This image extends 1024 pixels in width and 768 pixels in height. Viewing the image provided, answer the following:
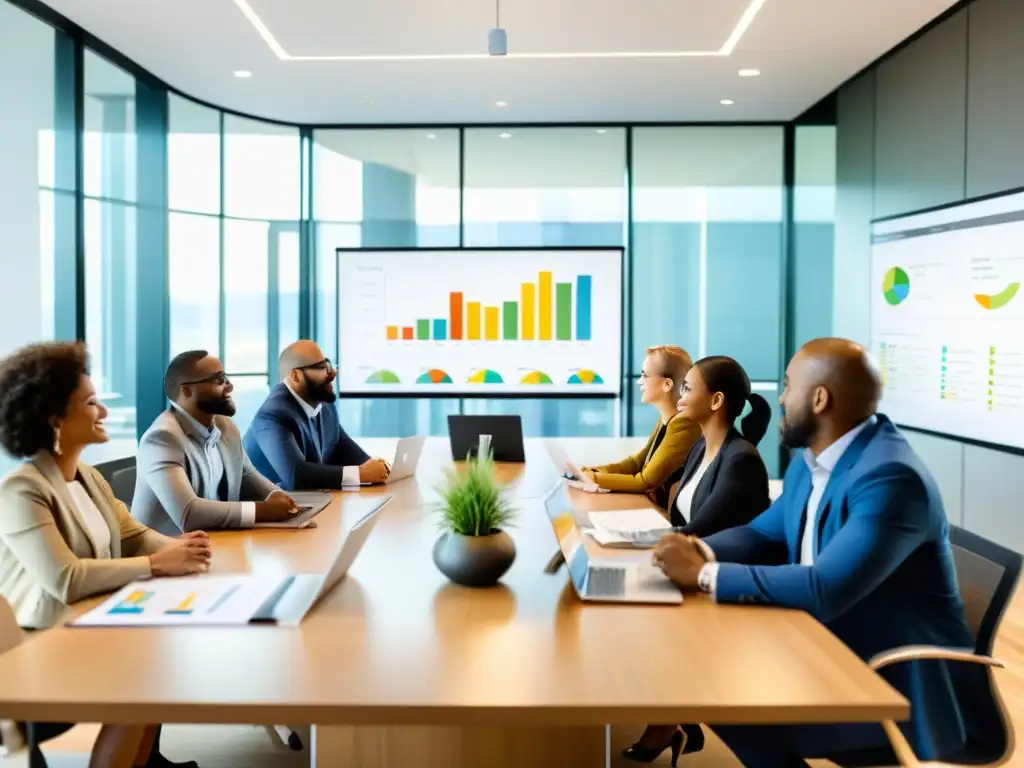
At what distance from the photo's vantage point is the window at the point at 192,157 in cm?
735

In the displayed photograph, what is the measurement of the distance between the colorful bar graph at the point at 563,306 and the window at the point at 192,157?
9.73 ft

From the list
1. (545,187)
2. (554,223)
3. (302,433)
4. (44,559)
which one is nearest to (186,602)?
(44,559)

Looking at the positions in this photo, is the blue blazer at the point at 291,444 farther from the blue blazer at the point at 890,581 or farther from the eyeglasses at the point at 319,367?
the blue blazer at the point at 890,581

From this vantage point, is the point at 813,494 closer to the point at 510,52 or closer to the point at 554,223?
the point at 510,52

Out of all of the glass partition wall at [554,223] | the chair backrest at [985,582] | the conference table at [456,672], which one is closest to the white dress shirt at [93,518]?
the conference table at [456,672]

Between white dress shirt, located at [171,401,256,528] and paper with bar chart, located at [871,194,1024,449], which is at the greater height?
paper with bar chart, located at [871,194,1024,449]

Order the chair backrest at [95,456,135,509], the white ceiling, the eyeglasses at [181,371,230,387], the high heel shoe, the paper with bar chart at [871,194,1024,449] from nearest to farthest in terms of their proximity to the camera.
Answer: the high heel shoe
the eyeglasses at [181,371,230,387]
the chair backrest at [95,456,135,509]
the paper with bar chart at [871,194,1024,449]
the white ceiling

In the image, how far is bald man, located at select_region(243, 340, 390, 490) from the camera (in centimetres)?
401

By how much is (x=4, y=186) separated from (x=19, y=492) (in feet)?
11.8

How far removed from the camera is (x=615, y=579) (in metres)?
2.22

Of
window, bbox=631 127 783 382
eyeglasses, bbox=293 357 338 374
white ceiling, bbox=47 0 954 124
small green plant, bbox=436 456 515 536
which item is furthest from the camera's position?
window, bbox=631 127 783 382

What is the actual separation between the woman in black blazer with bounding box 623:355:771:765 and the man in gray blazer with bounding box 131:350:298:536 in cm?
137

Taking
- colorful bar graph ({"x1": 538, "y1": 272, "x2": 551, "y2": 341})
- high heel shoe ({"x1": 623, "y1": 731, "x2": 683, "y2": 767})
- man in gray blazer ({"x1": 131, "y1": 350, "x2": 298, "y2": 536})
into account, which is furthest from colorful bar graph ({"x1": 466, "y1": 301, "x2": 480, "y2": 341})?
high heel shoe ({"x1": 623, "y1": 731, "x2": 683, "y2": 767})

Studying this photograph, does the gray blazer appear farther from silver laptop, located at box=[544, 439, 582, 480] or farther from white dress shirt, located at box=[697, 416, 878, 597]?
white dress shirt, located at box=[697, 416, 878, 597]
